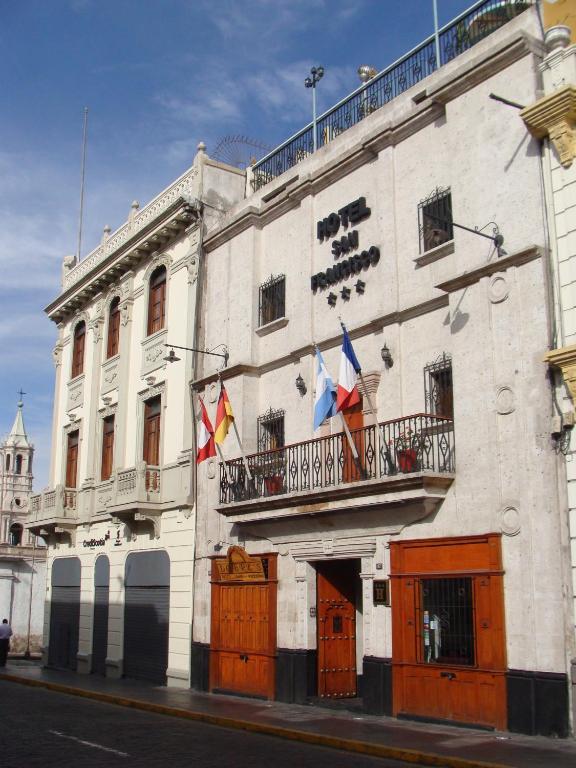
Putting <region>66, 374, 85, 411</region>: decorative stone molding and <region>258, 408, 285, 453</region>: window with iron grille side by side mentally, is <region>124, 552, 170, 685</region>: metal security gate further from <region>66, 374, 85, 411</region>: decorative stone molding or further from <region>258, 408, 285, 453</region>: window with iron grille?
<region>66, 374, 85, 411</region>: decorative stone molding

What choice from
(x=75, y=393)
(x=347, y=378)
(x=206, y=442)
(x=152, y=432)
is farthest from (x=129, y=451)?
(x=347, y=378)

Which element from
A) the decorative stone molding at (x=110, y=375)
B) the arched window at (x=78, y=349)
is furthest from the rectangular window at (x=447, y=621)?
the arched window at (x=78, y=349)

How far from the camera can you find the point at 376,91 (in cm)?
1812

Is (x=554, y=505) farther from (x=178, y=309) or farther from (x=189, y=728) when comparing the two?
(x=178, y=309)

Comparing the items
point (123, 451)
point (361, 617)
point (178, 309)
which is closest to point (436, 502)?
point (361, 617)

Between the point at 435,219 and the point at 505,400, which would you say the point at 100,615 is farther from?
the point at 505,400

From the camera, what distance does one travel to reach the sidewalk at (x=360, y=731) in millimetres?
10914

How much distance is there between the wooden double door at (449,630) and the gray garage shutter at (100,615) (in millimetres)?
A: 11943

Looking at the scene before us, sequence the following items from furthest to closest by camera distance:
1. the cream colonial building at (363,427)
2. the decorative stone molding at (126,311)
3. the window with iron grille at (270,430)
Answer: the decorative stone molding at (126,311)
the window with iron grille at (270,430)
the cream colonial building at (363,427)

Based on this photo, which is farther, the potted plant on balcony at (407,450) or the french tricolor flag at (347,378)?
the french tricolor flag at (347,378)

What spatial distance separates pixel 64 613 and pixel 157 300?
10.1 m

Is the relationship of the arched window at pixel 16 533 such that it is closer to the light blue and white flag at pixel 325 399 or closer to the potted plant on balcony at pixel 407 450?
the light blue and white flag at pixel 325 399

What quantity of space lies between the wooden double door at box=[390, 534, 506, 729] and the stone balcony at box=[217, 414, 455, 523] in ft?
2.99

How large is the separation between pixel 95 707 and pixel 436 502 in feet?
26.9
